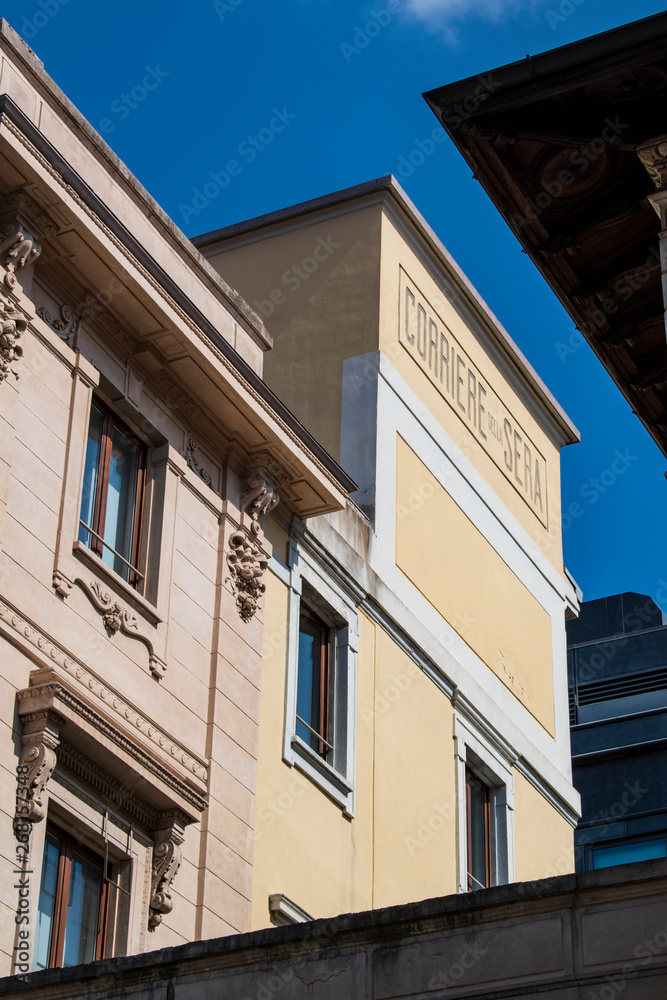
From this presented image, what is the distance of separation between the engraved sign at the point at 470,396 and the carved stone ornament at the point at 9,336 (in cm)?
1049

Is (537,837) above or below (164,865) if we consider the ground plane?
above

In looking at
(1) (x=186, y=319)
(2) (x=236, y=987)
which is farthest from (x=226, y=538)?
(2) (x=236, y=987)

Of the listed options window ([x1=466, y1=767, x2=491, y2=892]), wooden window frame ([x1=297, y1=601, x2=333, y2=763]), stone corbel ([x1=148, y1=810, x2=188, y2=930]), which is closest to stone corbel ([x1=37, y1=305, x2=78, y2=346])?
stone corbel ([x1=148, y1=810, x2=188, y2=930])

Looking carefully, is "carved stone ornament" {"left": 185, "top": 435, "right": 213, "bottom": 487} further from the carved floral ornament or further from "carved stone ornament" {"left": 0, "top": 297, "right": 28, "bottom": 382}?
"carved stone ornament" {"left": 0, "top": 297, "right": 28, "bottom": 382}

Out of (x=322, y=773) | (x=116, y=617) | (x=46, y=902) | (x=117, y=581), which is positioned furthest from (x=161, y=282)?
(x=46, y=902)

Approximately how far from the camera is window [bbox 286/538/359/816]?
2169 centimetres

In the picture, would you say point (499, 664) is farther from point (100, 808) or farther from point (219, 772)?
point (100, 808)

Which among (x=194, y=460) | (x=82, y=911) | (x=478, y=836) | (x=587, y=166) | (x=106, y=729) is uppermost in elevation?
(x=587, y=166)

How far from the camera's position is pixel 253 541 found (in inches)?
830

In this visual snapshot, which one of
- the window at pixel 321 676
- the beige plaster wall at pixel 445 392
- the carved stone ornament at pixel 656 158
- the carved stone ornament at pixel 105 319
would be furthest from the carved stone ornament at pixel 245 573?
the carved stone ornament at pixel 656 158

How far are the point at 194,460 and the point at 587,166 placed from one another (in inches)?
236

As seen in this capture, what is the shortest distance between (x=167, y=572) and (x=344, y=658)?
452 cm

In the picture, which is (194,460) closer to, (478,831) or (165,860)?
(165,860)

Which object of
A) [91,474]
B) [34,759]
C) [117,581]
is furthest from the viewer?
[91,474]
